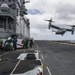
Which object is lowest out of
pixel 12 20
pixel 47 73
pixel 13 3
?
pixel 47 73

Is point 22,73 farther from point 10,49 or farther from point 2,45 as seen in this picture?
point 2,45

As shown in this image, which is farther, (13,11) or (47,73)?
(13,11)

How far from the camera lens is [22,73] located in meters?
8.89

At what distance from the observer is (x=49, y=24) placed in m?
120

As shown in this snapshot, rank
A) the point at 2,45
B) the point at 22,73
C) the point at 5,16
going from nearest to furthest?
the point at 22,73, the point at 2,45, the point at 5,16

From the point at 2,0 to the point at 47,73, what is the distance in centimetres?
7229

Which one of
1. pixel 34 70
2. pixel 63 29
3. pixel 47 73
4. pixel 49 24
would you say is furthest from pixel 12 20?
pixel 34 70

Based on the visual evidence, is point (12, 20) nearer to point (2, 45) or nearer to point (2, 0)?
point (2, 0)

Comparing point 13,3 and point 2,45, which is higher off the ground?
point 13,3

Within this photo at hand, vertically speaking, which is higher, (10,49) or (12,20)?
(12,20)

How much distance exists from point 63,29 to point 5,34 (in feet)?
140

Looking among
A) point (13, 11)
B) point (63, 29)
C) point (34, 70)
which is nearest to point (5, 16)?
point (13, 11)

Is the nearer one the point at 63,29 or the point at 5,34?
the point at 5,34

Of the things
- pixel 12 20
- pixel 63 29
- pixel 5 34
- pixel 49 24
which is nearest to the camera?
pixel 5 34
